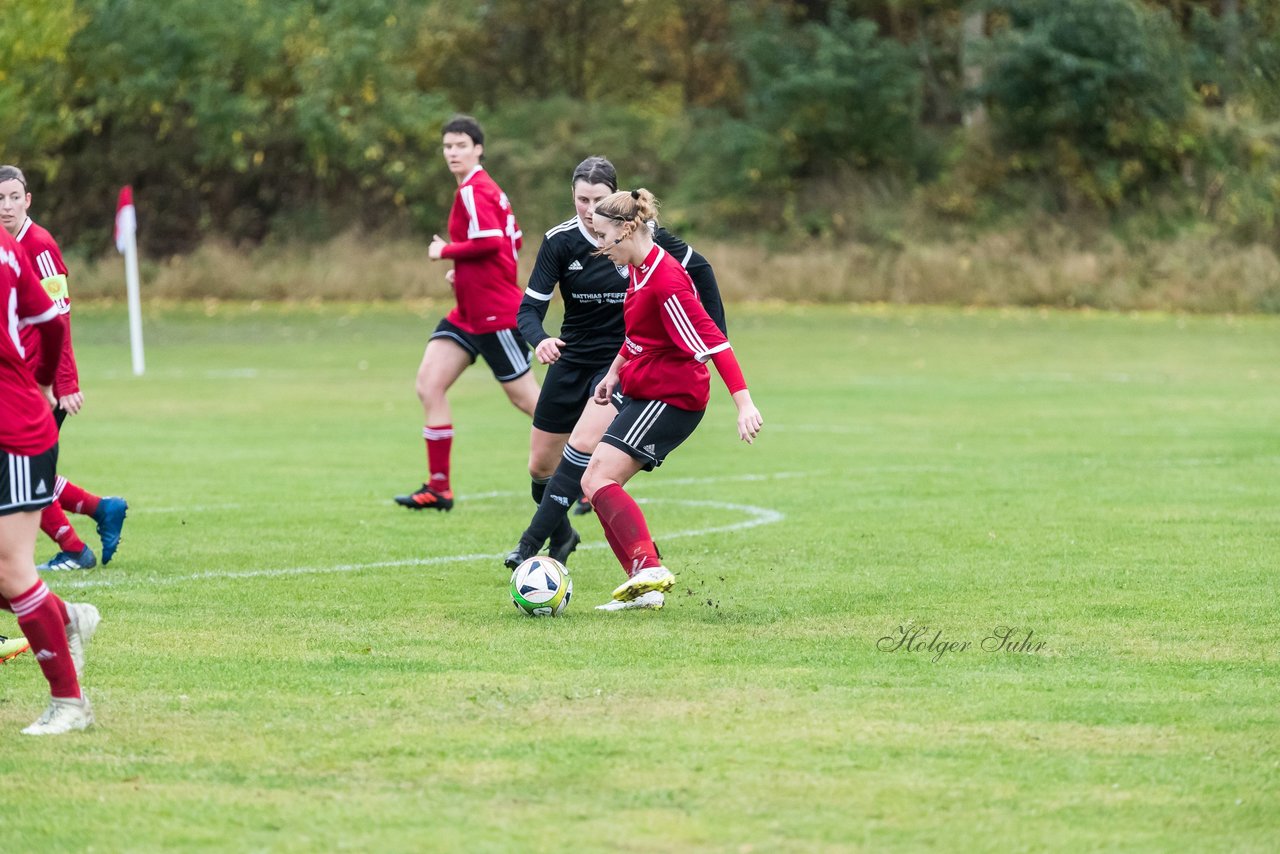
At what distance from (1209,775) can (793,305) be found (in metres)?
32.1

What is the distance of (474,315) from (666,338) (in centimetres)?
374

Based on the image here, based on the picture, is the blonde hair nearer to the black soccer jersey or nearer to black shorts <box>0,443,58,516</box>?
the black soccer jersey

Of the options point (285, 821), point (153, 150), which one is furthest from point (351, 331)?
point (285, 821)

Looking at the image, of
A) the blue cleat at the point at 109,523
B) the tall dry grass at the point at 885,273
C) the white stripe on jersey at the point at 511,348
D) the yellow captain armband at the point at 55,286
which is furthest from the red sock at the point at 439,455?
the tall dry grass at the point at 885,273

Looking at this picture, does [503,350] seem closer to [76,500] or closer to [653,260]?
[76,500]

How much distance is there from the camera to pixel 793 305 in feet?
122

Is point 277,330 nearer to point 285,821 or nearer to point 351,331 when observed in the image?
point 351,331

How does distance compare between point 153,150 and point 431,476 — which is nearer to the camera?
point 431,476

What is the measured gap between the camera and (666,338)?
808cm

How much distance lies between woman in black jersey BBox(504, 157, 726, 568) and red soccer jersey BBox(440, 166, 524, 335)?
6.00ft

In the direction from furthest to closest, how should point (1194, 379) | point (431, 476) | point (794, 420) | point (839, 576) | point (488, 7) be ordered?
point (488, 7)
point (1194, 379)
point (794, 420)
point (431, 476)
point (839, 576)

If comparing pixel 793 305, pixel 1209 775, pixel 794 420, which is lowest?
pixel 793 305

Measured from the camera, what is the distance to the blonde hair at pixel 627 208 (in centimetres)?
762


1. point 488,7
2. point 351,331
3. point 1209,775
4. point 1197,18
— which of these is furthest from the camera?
point 488,7
